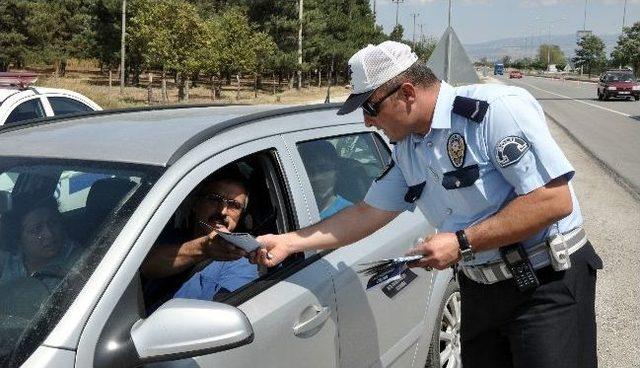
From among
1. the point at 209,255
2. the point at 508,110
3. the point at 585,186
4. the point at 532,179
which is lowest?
the point at 585,186

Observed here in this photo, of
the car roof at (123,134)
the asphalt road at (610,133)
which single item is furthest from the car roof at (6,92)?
the asphalt road at (610,133)

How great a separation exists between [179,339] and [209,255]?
2.94 feet

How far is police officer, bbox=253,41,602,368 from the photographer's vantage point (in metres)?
2.09

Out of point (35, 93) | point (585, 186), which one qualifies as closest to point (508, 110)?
point (35, 93)

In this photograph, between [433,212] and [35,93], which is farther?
[35,93]

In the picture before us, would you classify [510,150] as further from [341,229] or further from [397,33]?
[397,33]

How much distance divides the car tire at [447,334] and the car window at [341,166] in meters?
0.79

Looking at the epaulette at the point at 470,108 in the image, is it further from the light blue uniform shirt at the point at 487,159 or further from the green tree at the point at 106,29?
the green tree at the point at 106,29

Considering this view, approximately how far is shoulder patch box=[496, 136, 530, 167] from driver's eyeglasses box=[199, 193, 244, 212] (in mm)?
1095

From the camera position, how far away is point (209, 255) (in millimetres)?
2605

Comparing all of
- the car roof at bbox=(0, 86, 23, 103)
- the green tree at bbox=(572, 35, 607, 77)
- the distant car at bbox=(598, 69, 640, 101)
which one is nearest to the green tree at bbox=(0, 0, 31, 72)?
the distant car at bbox=(598, 69, 640, 101)

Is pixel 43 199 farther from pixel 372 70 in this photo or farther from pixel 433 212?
pixel 433 212

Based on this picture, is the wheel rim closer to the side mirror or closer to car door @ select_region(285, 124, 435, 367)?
car door @ select_region(285, 124, 435, 367)

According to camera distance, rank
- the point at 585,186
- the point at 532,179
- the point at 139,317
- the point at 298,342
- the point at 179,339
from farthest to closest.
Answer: the point at 585,186 < the point at 298,342 < the point at 532,179 < the point at 139,317 < the point at 179,339
